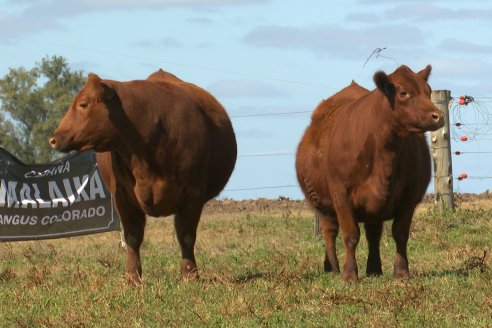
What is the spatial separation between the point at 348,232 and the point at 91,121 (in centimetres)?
265

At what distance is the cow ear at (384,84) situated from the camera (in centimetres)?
1061

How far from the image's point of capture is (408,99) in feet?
34.8

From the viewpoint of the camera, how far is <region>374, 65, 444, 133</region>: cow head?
1045 centimetres

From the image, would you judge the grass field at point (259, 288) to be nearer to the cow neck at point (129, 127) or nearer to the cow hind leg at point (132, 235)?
the cow hind leg at point (132, 235)

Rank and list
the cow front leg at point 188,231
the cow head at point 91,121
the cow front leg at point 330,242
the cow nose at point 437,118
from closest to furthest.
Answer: the cow nose at point 437,118 → the cow head at point 91,121 → the cow front leg at point 188,231 → the cow front leg at point 330,242

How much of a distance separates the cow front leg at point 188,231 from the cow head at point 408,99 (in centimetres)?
215

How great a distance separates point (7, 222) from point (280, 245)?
14.7ft

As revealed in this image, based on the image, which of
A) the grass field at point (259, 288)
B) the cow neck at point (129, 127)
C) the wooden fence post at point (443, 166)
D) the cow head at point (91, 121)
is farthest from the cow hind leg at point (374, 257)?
the wooden fence post at point (443, 166)

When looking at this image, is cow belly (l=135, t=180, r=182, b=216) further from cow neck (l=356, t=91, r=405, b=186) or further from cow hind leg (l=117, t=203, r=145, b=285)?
cow neck (l=356, t=91, r=405, b=186)

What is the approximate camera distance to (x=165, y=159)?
10.9 metres

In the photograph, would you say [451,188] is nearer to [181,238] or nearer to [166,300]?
[181,238]

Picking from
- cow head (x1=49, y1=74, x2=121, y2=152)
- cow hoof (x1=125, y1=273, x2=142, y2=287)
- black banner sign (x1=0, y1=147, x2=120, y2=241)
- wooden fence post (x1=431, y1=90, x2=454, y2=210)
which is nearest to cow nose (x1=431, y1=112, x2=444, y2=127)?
cow head (x1=49, y1=74, x2=121, y2=152)

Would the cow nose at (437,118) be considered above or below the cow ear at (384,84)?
below

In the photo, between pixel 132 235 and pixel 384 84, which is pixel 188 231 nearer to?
pixel 132 235
